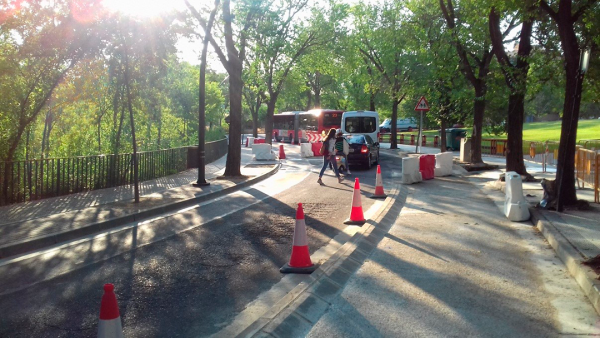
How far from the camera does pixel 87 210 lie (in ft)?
39.2

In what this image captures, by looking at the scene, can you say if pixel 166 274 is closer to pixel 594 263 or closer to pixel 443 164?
pixel 594 263

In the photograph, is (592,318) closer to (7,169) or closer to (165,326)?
(165,326)

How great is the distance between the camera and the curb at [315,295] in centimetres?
494

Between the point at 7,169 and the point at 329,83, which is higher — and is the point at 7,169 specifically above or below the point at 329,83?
below

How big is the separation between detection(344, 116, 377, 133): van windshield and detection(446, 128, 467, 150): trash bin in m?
8.62

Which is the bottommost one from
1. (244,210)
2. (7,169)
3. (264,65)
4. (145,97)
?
(244,210)

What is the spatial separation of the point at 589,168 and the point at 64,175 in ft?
42.2

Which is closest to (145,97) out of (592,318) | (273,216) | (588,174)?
(273,216)

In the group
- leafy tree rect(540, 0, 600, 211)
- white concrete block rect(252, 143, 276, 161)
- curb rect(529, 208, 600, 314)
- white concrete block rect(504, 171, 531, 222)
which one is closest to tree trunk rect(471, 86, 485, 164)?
white concrete block rect(252, 143, 276, 161)

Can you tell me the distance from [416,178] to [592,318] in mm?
13083

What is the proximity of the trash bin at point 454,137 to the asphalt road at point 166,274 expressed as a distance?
30255mm

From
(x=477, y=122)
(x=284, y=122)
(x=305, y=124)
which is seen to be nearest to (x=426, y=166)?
(x=477, y=122)

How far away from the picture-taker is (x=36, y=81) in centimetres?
1387

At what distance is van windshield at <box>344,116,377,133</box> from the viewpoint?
114 ft
